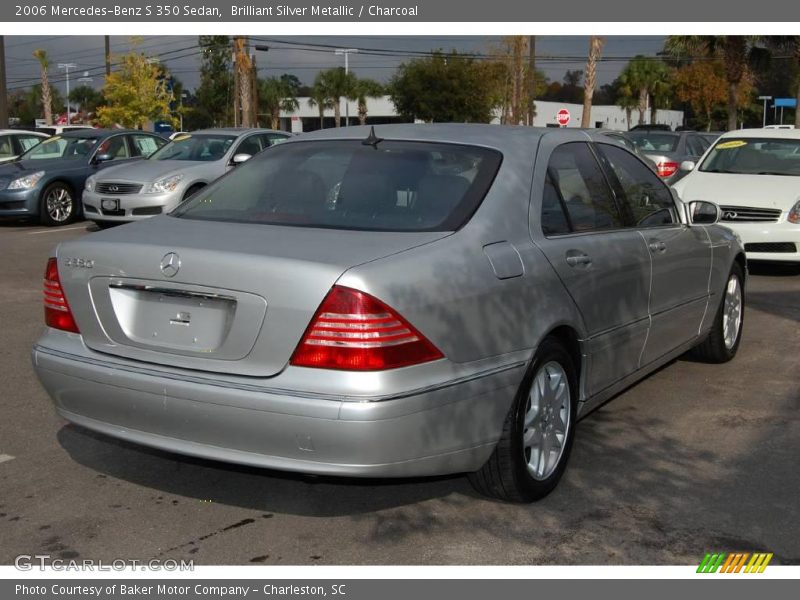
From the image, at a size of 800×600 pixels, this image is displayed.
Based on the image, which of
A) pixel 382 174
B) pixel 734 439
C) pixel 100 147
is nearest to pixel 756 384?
pixel 734 439

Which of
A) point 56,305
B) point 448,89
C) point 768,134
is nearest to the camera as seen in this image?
point 56,305

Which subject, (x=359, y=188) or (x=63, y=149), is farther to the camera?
(x=63, y=149)

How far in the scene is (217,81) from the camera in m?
93.9

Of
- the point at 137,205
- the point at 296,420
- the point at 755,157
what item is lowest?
the point at 137,205

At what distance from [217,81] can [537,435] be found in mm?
93708

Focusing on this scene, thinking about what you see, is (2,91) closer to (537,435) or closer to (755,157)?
(755,157)

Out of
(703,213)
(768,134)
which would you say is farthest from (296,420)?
(768,134)

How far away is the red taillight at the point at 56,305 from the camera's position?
414 cm

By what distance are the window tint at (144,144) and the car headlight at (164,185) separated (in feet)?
11.2

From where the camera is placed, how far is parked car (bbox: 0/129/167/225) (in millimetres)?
15727

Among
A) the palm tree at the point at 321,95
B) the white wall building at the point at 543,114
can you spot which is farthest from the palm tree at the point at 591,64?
the palm tree at the point at 321,95

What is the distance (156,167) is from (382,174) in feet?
36.1

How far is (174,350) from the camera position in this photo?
379 cm

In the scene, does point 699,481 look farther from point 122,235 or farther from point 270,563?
point 122,235
